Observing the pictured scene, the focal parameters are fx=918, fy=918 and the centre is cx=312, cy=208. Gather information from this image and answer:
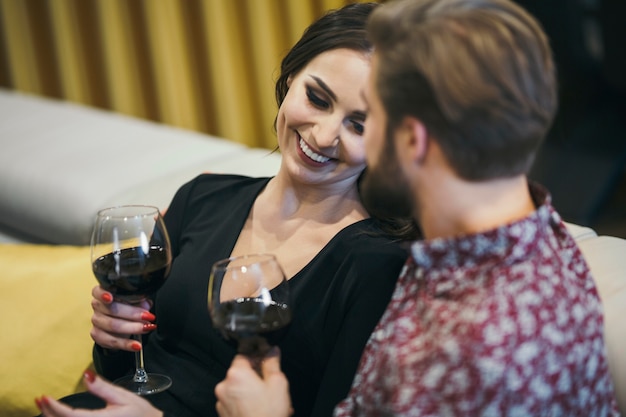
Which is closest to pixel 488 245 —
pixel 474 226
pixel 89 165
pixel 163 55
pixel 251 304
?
pixel 474 226

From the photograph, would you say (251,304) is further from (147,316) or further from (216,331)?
(147,316)

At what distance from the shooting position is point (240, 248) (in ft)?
5.44

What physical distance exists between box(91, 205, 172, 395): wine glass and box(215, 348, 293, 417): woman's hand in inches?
10.9

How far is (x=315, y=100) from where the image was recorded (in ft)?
4.99

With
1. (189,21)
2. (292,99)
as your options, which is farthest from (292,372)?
(189,21)

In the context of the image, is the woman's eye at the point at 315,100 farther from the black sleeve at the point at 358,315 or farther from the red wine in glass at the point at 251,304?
the red wine in glass at the point at 251,304

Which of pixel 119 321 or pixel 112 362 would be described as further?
pixel 112 362

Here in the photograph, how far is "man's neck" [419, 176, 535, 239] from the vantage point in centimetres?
102

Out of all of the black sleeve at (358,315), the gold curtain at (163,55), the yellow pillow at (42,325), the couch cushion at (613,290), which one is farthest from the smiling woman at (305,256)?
the gold curtain at (163,55)

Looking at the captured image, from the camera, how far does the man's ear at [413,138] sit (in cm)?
102

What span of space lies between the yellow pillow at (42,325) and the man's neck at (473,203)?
997 mm

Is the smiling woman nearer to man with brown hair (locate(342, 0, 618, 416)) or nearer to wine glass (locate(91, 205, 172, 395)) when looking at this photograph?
wine glass (locate(91, 205, 172, 395))

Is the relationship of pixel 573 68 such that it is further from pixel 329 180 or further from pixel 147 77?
pixel 329 180

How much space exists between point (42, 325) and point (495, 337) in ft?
3.84
